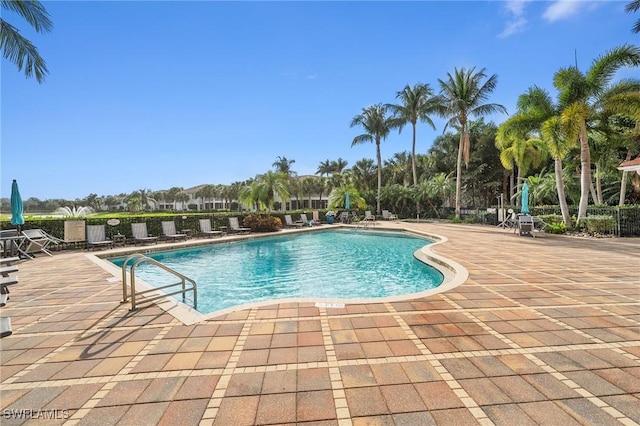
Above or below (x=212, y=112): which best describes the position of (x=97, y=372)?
below

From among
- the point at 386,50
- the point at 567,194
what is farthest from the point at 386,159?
the point at 386,50

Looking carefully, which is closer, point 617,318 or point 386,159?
point 617,318

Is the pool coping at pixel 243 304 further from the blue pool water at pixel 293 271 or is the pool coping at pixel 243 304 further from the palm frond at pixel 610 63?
the palm frond at pixel 610 63

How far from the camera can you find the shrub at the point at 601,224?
521 inches

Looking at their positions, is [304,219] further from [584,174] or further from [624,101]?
[624,101]

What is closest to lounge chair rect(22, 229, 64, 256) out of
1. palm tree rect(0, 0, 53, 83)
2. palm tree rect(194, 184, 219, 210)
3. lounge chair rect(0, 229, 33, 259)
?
lounge chair rect(0, 229, 33, 259)

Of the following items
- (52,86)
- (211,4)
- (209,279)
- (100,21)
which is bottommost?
(209,279)

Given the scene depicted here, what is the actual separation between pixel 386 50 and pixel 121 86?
12.7 m

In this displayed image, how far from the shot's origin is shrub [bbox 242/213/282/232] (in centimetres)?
1745

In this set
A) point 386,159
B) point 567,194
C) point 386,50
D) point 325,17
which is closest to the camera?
point 325,17

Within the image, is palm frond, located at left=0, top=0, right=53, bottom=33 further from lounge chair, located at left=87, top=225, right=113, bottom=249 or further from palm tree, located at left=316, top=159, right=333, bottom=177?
palm tree, located at left=316, top=159, right=333, bottom=177

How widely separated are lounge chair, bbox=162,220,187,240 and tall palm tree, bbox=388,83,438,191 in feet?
73.9

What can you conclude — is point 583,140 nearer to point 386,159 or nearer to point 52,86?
point 52,86

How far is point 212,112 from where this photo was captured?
2545 centimetres
